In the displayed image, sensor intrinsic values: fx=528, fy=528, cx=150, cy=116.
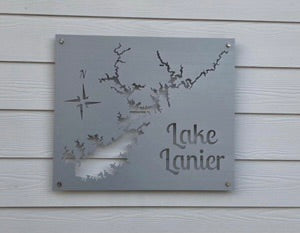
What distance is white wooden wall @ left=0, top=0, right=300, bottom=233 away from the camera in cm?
156

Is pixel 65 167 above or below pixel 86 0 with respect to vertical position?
below

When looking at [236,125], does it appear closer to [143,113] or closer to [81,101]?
[143,113]

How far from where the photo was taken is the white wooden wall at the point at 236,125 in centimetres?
156

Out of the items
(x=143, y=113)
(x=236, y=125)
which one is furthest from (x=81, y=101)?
(x=236, y=125)

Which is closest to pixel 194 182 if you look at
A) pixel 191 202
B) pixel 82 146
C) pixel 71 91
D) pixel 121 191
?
pixel 191 202

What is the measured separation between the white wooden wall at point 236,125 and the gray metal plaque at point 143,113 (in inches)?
1.4

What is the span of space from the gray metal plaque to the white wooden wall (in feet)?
0.11

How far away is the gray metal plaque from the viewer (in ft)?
5.10

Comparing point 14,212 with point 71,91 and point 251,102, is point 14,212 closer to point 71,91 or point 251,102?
point 71,91

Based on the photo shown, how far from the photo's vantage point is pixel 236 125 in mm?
1600

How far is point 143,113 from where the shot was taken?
1.58 metres

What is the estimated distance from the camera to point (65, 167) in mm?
1545

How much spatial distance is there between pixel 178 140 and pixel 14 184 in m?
0.50

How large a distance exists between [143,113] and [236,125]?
28cm
